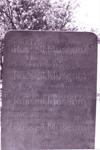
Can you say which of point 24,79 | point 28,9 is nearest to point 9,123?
point 24,79

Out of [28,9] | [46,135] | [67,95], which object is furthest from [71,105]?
[28,9]

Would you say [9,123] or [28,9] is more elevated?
[28,9]

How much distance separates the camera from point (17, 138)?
235 inches

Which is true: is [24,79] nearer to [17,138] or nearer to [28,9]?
[17,138]

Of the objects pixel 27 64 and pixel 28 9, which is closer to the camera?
pixel 27 64

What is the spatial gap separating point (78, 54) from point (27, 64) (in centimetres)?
83

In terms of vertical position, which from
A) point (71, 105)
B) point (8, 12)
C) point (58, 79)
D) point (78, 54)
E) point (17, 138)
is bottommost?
point (17, 138)

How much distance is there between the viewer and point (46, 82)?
19.2ft

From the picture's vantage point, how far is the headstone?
582cm

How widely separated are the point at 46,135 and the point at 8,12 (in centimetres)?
1501

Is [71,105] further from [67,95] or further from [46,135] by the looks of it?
[46,135]

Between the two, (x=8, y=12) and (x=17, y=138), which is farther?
(x=8, y=12)

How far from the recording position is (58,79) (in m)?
5.85

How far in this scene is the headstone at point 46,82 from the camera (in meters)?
5.82
